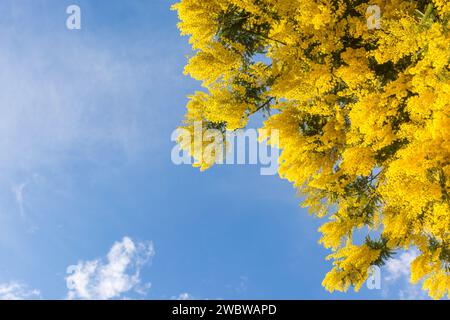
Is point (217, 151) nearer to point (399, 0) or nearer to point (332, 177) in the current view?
point (332, 177)

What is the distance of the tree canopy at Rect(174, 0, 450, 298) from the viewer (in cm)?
694

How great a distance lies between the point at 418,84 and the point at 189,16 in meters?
5.20

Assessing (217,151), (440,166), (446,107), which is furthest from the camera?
(217,151)

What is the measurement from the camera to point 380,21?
330 inches

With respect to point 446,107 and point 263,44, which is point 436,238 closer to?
point 446,107

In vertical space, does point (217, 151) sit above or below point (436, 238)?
above

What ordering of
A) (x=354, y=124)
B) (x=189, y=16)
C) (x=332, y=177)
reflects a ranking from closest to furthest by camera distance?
1. (x=354, y=124)
2. (x=189, y=16)
3. (x=332, y=177)

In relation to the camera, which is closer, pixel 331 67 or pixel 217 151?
pixel 331 67

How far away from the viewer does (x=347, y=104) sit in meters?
9.73

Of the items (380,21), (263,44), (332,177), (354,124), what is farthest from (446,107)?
(263,44)

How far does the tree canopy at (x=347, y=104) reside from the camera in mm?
6938

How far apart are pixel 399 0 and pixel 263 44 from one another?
3340 mm

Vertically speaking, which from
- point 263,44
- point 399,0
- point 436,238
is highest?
point 263,44

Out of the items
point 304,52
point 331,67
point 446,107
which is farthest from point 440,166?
point 304,52
